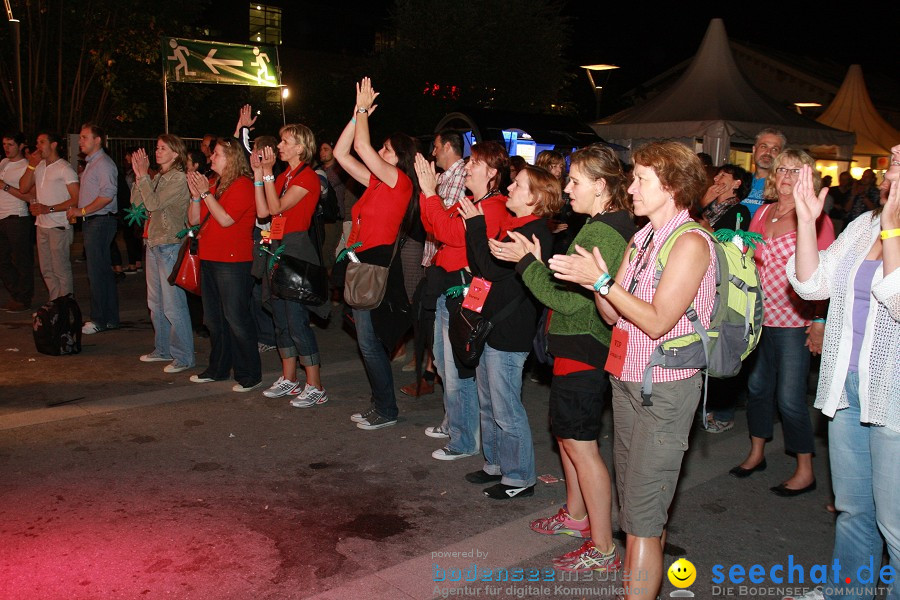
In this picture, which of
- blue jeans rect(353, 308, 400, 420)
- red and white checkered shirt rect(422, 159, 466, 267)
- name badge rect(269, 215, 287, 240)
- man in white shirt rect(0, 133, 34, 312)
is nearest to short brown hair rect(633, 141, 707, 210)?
red and white checkered shirt rect(422, 159, 466, 267)

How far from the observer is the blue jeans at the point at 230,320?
6520 millimetres

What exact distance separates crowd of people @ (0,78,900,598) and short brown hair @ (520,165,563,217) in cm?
1

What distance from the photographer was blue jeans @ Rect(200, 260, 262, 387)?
257 inches

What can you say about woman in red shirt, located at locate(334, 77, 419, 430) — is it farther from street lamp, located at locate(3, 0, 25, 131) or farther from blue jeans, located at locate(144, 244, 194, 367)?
street lamp, located at locate(3, 0, 25, 131)

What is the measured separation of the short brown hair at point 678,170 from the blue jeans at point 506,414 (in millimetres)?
1657

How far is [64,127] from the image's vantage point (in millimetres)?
20172

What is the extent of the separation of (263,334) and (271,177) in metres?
2.55

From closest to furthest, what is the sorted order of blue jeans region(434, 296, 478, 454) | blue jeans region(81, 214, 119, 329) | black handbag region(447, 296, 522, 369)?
black handbag region(447, 296, 522, 369)
blue jeans region(434, 296, 478, 454)
blue jeans region(81, 214, 119, 329)

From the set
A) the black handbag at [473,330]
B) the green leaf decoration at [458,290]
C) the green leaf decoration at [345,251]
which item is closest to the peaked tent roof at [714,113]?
the green leaf decoration at [345,251]

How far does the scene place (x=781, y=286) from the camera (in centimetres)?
476

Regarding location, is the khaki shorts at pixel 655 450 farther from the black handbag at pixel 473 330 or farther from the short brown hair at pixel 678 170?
the black handbag at pixel 473 330

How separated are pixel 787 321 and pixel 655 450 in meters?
2.17

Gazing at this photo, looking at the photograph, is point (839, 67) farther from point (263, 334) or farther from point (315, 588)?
point (315, 588)

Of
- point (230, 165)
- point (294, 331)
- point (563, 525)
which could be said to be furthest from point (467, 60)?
point (563, 525)
